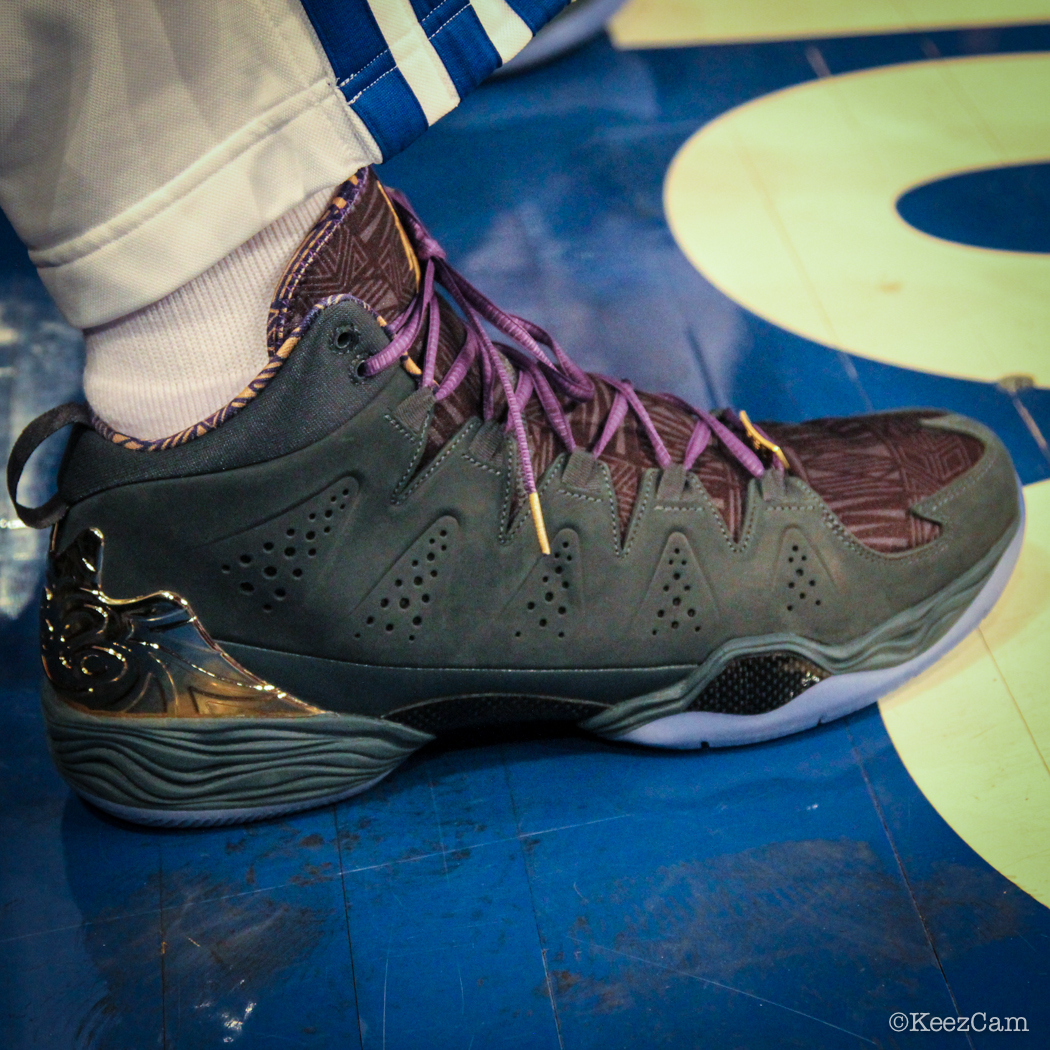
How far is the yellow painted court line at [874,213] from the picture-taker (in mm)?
1440

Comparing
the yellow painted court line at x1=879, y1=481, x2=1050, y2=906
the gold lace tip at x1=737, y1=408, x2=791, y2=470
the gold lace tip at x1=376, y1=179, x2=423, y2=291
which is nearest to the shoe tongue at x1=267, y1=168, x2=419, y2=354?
the gold lace tip at x1=376, y1=179, x2=423, y2=291

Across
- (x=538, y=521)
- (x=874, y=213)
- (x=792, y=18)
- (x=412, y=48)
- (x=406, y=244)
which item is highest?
(x=412, y=48)

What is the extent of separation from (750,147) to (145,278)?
1215 mm

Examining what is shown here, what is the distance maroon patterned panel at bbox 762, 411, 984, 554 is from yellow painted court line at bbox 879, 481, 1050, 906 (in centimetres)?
15

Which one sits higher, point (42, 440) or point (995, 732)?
point (42, 440)

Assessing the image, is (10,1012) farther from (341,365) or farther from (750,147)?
(750,147)

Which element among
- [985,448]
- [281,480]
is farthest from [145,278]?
[985,448]

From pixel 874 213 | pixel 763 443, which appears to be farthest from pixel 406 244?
pixel 874 213

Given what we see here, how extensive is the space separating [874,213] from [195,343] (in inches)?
44.5

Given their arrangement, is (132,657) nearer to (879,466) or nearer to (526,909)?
(526,909)

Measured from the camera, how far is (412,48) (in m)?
0.73

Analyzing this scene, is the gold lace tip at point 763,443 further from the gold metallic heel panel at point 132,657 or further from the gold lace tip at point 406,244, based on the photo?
the gold metallic heel panel at point 132,657

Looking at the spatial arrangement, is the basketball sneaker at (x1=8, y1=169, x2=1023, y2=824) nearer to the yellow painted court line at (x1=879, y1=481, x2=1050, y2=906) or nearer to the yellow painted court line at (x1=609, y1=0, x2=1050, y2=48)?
the yellow painted court line at (x1=879, y1=481, x2=1050, y2=906)

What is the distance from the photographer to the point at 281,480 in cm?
81
